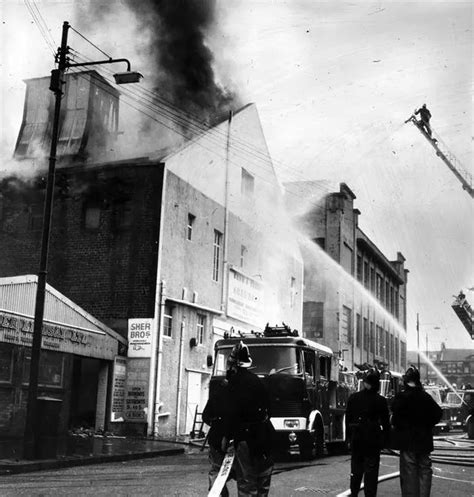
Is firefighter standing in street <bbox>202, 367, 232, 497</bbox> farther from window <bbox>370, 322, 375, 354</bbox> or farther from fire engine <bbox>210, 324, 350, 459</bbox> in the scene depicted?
window <bbox>370, 322, 375, 354</bbox>

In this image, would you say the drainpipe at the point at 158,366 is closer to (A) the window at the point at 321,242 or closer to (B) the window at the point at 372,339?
(A) the window at the point at 321,242

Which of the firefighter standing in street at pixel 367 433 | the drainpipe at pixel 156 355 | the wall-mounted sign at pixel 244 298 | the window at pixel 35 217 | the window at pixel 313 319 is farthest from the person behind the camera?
the window at pixel 313 319

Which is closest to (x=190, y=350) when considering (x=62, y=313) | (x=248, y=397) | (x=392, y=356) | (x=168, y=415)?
(x=168, y=415)

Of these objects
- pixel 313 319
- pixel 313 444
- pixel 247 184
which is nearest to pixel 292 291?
pixel 247 184

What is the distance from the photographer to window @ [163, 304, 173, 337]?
23.6 meters

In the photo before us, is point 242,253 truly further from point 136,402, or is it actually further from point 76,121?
point 136,402

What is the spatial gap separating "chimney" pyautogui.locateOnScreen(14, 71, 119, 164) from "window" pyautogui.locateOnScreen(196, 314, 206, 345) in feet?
22.9

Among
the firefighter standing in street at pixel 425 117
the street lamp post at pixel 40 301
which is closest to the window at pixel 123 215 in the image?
the street lamp post at pixel 40 301

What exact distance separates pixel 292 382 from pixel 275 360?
0.64 m

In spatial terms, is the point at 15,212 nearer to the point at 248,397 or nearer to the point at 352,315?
the point at 248,397

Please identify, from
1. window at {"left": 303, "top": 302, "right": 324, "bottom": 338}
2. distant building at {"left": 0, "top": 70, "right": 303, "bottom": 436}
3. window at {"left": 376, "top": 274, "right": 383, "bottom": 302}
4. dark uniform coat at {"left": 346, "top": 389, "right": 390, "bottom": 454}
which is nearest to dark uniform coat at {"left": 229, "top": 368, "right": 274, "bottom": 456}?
dark uniform coat at {"left": 346, "top": 389, "right": 390, "bottom": 454}

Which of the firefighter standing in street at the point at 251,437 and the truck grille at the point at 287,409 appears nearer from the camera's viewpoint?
the firefighter standing in street at the point at 251,437

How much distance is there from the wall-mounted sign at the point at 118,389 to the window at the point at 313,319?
74.5 feet

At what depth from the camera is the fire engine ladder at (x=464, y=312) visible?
127 ft
